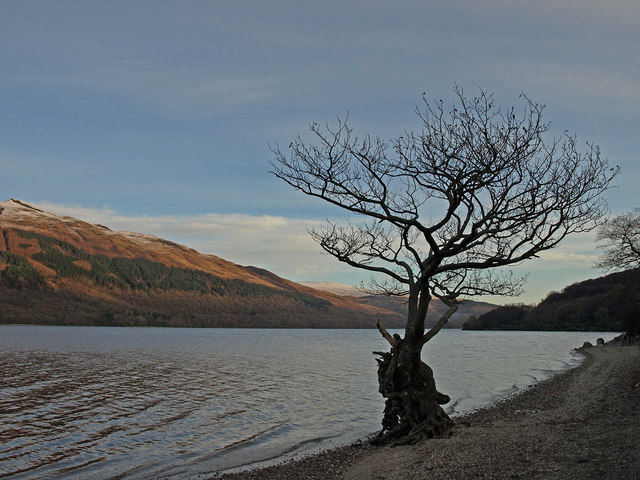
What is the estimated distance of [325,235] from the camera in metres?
14.6

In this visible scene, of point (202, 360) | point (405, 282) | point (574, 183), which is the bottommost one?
point (202, 360)

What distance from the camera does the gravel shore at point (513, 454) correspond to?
9.30m

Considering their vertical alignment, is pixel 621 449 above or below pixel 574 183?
below

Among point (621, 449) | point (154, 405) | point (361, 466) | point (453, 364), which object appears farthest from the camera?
point (453, 364)

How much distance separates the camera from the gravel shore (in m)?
9.30

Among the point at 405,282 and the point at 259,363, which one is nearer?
the point at 405,282

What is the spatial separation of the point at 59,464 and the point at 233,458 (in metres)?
5.48

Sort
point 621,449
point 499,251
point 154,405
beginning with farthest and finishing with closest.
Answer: point 154,405
point 499,251
point 621,449

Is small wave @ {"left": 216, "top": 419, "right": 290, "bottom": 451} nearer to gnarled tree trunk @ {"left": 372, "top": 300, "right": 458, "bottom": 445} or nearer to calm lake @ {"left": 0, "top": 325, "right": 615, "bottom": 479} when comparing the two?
calm lake @ {"left": 0, "top": 325, "right": 615, "bottom": 479}

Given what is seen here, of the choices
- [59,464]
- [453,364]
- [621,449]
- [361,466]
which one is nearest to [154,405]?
[59,464]

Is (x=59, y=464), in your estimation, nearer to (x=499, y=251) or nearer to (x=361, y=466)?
(x=361, y=466)

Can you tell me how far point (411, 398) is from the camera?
47.3 feet

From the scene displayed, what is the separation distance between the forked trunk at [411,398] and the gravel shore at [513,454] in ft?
2.05

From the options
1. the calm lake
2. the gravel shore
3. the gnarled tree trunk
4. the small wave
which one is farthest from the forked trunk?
the small wave
